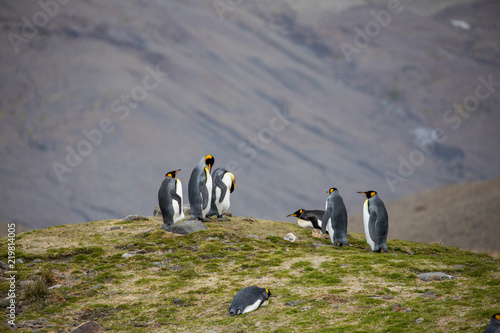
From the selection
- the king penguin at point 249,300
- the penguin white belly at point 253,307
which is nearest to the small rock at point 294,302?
the king penguin at point 249,300

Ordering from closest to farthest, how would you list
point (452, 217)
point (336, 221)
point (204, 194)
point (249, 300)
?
point (249, 300), point (336, 221), point (204, 194), point (452, 217)

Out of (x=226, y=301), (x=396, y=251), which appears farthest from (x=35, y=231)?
(x=396, y=251)

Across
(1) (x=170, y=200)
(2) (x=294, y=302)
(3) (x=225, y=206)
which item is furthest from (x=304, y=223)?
(2) (x=294, y=302)

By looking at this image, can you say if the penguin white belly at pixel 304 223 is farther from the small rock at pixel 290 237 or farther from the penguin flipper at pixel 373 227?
the penguin flipper at pixel 373 227

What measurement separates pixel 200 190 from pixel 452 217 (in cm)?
4406

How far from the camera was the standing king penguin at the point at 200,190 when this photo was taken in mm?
15078

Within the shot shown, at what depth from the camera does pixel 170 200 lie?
567 inches

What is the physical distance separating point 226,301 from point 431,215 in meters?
50.3

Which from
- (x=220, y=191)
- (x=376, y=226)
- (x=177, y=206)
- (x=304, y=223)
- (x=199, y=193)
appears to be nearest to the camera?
(x=376, y=226)

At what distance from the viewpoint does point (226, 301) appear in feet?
30.0

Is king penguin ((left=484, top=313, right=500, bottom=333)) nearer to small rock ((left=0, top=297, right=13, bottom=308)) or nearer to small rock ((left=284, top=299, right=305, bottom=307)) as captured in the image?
small rock ((left=284, top=299, right=305, bottom=307))

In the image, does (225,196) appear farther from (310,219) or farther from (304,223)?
(310,219)

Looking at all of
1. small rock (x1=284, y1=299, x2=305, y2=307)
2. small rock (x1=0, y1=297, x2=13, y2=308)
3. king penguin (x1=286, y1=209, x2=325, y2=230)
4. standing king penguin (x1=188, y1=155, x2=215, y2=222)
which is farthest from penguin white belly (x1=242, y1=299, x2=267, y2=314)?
king penguin (x1=286, y1=209, x2=325, y2=230)

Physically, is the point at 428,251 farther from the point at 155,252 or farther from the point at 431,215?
the point at 431,215
